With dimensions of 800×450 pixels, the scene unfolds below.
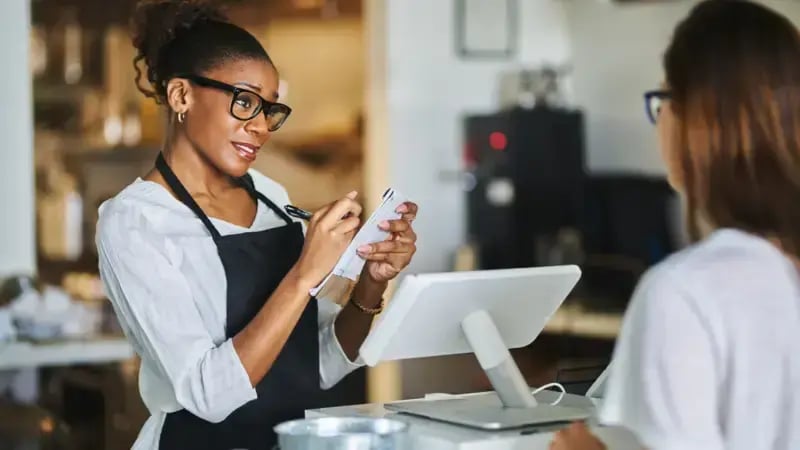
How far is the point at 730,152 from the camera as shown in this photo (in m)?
1.35

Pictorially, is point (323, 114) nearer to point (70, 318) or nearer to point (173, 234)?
point (70, 318)

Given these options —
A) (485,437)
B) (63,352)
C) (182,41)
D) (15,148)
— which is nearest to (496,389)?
(485,437)

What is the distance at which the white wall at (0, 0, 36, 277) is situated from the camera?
4.11 metres

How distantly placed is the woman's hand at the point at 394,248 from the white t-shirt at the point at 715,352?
1.80ft

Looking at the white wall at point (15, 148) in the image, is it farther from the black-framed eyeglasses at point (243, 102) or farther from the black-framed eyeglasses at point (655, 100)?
the black-framed eyeglasses at point (655, 100)

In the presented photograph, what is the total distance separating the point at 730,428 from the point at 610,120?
4281 mm

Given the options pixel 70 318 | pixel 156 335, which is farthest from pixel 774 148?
pixel 70 318

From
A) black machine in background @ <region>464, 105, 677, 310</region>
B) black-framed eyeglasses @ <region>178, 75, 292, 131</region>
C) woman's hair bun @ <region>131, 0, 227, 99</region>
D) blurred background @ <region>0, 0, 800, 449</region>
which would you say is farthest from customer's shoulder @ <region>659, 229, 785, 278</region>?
black machine in background @ <region>464, 105, 677, 310</region>

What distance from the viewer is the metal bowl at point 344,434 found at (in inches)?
57.4

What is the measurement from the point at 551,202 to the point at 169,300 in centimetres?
364

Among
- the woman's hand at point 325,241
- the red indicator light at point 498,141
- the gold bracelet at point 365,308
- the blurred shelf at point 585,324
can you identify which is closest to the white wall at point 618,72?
the red indicator light at point 498,141

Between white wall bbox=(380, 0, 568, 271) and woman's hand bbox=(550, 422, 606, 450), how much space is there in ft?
12.3

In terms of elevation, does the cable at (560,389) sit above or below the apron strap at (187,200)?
below

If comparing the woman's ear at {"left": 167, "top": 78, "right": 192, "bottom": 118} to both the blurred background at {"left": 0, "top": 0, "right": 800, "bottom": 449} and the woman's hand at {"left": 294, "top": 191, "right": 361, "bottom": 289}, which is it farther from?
the blurred background at {"left": 0, "top": 0, "right": 800, "bottom": 449}
